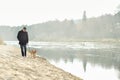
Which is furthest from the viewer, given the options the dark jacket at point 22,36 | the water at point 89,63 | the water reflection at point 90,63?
the water reflection at point 90,63

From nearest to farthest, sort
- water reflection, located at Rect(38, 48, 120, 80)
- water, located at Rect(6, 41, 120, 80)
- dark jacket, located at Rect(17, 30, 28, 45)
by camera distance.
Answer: dark jacket, located at Rect(17, 30, 28, 45) → water, located at Rect(6, 41, 120, 80) → water reflection, located at Rect(38, 48, 120, 80)

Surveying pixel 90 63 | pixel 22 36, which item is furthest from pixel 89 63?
pixel 22 36

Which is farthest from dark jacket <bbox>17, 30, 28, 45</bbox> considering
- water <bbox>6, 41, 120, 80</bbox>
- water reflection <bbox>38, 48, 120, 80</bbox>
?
water reflection <bbox>38, 48, 120, 80</bbox>

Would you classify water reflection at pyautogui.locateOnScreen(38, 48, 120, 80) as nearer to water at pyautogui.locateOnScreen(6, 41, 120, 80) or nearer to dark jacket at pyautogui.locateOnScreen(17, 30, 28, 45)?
water at pyautogui.locateOnScreen(6, 41, 120, 80)

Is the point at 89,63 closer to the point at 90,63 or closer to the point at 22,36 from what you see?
the point at 90,63

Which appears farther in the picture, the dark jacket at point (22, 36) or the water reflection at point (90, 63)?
the water reflection at point (90, 63)

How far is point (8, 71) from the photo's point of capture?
1727 centimetres

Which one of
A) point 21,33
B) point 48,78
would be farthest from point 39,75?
point 21,33

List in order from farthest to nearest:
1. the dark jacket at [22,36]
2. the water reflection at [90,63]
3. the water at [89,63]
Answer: the water reflection at [90,63]
the water at [89,63]
the dark jacket at [22,36]

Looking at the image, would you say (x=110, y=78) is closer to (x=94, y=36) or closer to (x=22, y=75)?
(x=22, y=75)

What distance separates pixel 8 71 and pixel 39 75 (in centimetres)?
194

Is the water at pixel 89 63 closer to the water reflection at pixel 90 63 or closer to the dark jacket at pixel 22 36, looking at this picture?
the water reflection at pixel 90 63

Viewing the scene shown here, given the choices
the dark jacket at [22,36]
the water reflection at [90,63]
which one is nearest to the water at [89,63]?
the water reflection at [90,63]

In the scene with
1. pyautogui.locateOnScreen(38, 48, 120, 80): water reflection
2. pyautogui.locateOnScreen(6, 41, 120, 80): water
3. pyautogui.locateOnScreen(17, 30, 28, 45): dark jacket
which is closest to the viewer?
pyautogui.locateOnScreen(17, 30, 28, 45): dark jacket
